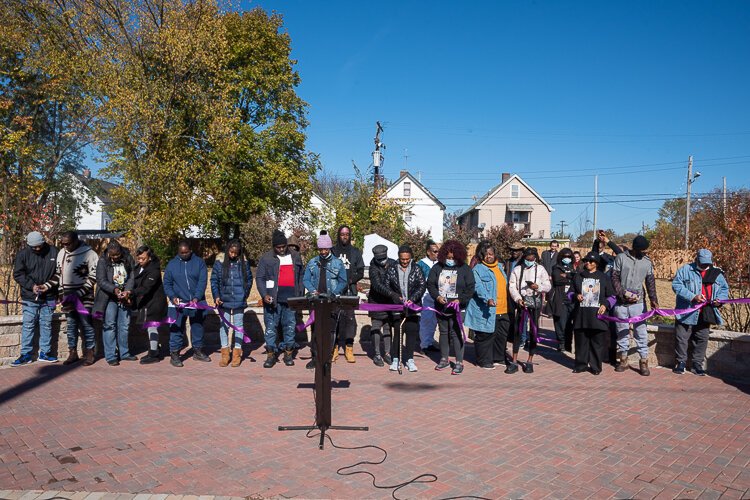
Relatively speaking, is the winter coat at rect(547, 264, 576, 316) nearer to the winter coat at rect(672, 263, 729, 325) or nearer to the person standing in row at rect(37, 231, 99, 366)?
the winter coat at rect(672, 263, 729, 325)

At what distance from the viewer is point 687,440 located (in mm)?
5270

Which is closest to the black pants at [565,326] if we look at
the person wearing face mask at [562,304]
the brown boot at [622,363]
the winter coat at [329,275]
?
the person wearing face mask at [562,304]

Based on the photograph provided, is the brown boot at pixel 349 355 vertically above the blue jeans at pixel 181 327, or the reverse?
the blue jeans at pixel 181 327

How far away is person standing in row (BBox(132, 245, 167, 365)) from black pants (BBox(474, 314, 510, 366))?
5.04m

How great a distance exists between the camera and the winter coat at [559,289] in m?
10.0

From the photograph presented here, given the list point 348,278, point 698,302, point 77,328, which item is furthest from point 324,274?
point 698,302

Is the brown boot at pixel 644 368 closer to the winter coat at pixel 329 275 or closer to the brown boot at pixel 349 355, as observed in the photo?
the brown boot at pixel 349 355

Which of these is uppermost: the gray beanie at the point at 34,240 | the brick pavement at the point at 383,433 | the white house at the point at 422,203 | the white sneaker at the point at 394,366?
the white house at the point at 422,203

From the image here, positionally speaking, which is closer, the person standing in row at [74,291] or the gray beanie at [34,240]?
the gray beanie at [34,240]

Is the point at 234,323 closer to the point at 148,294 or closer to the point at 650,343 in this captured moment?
the point at 148,294

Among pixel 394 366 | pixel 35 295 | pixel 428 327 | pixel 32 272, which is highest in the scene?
pixel 32 272

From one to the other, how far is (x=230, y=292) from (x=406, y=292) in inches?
108

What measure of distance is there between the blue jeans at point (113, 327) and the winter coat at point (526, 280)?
238 inches

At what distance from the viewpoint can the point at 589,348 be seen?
321 inches
